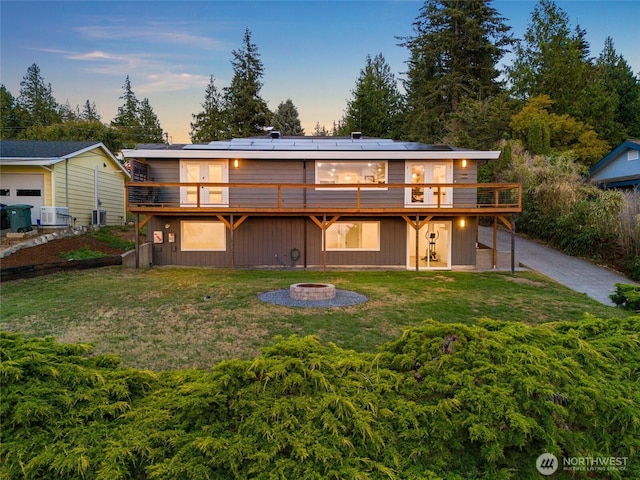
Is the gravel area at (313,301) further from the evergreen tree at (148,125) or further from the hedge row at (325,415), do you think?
the evergreen tree at (148,125)

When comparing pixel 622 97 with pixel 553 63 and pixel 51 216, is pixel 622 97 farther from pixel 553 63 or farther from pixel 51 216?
pixel 51 216

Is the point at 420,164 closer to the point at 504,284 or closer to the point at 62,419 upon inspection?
the point at 504,284

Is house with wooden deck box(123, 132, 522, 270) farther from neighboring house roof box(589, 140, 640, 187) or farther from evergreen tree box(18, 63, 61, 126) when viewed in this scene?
evergreen tree box(18, 63, 61, 126)

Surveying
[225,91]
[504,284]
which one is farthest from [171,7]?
[225,91]

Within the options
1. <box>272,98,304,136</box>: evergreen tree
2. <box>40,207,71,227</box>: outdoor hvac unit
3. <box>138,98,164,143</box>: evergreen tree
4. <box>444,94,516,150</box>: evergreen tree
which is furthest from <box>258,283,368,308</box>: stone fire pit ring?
<box>138,98,164,143</box>: evergreen tree

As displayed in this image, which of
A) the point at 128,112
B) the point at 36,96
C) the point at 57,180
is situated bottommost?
the point at 57,180

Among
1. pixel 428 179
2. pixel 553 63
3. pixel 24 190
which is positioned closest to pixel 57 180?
pixel 24 190
